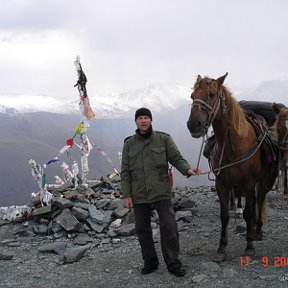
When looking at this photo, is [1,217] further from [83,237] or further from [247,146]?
→ [247,146]

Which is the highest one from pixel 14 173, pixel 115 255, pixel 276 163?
pixel 276 163

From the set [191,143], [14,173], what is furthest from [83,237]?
[191,143]

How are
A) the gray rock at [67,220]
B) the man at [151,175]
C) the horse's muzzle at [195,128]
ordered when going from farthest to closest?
1. the gray rock at [67,220]
2. the man at [151,175]
3. the horse's muzzle at [195,128]

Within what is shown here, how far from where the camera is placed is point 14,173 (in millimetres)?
119562

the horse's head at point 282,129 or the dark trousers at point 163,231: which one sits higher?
the horse's head at point 282,129

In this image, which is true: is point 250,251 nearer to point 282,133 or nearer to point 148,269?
point 148,269

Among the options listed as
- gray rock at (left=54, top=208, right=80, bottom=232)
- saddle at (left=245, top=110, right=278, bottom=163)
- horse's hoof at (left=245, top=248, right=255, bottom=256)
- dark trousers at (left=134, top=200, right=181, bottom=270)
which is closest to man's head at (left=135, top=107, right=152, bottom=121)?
dark trousers at (left=134, top=200, right=181, bottom=270)

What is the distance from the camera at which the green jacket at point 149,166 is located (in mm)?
5117

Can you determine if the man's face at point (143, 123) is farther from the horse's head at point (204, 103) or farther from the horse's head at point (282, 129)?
the horse's head at point (282, 129)

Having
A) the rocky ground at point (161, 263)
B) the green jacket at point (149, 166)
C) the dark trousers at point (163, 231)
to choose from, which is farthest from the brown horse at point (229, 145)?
the dark trousers at point (163, 231)

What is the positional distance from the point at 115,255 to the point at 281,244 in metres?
2.91

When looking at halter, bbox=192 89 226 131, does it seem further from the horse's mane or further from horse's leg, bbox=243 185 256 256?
horse's leg, bbox=243 185 256 256
